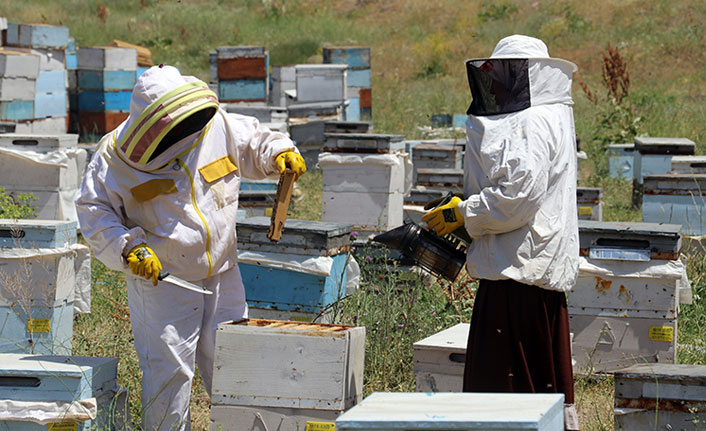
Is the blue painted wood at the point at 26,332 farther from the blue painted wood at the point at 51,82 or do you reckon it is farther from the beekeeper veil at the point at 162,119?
the blue painted wood at the point at 51,82

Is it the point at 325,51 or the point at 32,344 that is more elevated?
the point at 325,51

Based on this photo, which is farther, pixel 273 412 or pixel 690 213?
pixel 690 213

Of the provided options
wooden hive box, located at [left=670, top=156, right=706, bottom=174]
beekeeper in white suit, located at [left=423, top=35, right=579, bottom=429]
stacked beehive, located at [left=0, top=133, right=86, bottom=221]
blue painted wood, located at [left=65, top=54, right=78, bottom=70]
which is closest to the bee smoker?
beekeeper in white suit, located at [left=423, top=35, right=579, bottom=429]

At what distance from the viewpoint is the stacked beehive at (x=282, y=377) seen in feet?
10.3

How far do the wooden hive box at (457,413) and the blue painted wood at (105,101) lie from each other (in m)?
11.3

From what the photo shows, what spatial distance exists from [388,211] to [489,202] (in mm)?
2951

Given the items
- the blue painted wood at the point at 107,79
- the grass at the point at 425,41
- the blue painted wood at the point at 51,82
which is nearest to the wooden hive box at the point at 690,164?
the grass at the point at 425,41

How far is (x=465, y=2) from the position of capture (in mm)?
27547

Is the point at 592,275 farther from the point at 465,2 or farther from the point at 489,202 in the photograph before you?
the point at 465,2

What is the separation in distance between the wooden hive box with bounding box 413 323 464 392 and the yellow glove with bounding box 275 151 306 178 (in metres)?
0.96

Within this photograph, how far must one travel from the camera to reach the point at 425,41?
80.2 ft

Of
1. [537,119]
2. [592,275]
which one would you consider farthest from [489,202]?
[592,275]

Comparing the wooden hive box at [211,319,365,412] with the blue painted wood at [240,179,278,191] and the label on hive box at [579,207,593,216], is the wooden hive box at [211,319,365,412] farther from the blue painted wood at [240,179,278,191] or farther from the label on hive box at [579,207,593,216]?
the blue painted wood at [240,179,278,191]

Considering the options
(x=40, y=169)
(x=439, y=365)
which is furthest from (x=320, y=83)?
(x=439, y=365)
